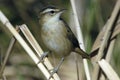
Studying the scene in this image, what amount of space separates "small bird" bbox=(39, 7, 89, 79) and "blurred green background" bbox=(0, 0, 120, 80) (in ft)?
1.24

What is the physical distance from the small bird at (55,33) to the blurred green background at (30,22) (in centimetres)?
38

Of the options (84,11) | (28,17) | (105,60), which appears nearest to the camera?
(105,60)

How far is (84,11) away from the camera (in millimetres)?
5027

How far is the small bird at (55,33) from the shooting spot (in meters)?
3.78

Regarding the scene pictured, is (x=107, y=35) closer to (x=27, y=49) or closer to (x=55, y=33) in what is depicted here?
(x=27, y=49)

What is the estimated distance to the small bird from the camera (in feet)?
12.4

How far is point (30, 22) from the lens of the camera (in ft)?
17.3

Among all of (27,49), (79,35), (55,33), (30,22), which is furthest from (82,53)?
(30,22)

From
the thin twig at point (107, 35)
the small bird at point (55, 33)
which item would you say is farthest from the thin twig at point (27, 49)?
the small bird at point (55, 33)

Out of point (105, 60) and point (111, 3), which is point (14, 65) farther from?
point (105, 60)

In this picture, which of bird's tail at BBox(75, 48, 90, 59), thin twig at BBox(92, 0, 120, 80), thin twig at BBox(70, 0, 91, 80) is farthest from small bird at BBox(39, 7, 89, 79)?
thin twig at BBox(92, 0, 120, 80)

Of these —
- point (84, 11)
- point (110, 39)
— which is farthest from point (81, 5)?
point (110, 39)

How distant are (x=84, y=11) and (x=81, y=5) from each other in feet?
0.50

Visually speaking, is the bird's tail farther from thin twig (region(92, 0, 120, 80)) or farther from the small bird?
thin twig (region(92, 0, 120, 80))
